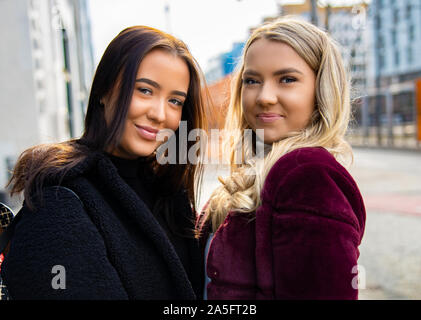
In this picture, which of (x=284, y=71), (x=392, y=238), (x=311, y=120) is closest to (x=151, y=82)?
(x=284, y=71)

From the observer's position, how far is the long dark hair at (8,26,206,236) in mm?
1281

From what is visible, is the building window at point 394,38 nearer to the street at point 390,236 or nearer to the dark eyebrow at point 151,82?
the street at point 390,236

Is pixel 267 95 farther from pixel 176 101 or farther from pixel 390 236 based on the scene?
pixel 390 236

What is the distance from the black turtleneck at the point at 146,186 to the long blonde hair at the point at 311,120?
18 centimetres

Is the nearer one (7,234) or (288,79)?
(7,234)

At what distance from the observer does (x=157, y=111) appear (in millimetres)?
1477

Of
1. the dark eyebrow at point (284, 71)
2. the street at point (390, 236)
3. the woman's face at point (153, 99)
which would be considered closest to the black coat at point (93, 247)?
the woman's face at point (153, 99)

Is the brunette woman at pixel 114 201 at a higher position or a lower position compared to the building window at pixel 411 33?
lower

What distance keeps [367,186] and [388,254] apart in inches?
195

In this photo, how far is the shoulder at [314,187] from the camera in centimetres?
116

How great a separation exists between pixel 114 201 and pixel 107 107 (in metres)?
0.34

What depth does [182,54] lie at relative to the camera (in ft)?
5.04

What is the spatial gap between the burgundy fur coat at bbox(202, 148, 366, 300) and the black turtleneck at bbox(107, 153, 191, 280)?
362 mm
